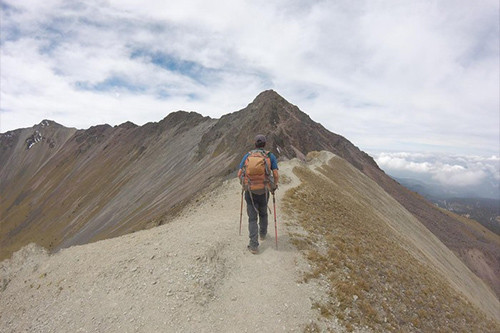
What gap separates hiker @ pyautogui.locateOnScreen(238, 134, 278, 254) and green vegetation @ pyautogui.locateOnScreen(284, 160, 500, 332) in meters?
2.31

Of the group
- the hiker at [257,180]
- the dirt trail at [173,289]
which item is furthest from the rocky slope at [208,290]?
the hiker at [257,180]

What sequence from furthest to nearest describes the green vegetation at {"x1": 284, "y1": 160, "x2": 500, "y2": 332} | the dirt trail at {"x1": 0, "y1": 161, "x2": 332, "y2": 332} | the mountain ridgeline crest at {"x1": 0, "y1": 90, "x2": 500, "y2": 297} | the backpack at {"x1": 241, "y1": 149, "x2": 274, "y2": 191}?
the mountain ridgeline crest at {"x1": 0, "y1": 90, "x2": 500, "y2": 297} < the backpack at {"x1": 241, "y1": 149, "x2": 274, "y2": 191} < the green vegetation at {"x1": 284, "y1": 160, "x2": 500, "y2": 332} < the dirt trail at {"x1": 0, "y1": 161, "x2": 332, "y2": 332}

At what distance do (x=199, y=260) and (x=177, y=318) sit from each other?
245 cm

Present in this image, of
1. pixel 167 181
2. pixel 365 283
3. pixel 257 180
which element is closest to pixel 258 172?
pixel 257 180

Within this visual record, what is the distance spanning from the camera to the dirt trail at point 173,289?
330 inches

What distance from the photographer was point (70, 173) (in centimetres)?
14500

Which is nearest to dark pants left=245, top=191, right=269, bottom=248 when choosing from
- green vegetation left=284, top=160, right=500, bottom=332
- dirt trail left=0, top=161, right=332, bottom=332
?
dirt trail left=0, top=161, right=332, bottom=332

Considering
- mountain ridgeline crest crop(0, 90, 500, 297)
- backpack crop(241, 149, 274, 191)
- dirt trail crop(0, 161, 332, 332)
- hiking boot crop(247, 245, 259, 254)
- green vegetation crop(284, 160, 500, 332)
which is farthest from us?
mountain ridgeline crest crop(0, 90, 500, 297)

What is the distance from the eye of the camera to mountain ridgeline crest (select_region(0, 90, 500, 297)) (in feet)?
183

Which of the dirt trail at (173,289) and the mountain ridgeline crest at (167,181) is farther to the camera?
the mountain ridgeline crest at (167,181)

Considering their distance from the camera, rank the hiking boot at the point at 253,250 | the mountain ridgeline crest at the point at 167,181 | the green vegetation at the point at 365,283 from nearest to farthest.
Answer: the green vegetation at the point at 365,283, the hiking boot at the point at 253,250, the mountain ridgeline crest at the point at 167,181

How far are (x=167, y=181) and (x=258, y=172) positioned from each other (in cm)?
6004

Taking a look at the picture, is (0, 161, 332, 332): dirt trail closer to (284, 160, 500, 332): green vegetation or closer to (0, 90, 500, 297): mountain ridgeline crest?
(284, 160, 500, 332): green vegetation

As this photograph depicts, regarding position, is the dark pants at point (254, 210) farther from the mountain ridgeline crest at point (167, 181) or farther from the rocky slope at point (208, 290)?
the mountain ridgeline crest at point (167, 181)
